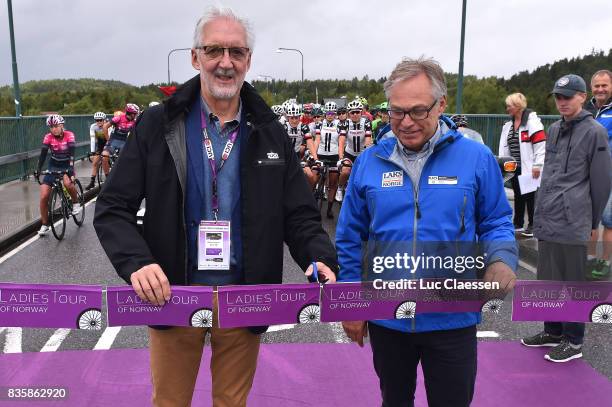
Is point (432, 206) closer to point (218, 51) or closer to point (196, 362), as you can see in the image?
point (218, 51)

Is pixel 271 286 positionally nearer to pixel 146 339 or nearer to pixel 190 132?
pixel 190 132

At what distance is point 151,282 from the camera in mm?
1971

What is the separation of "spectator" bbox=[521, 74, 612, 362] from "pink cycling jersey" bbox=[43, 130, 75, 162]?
764cm

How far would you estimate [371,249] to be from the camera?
2.35 metres

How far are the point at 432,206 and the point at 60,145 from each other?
8.41 m

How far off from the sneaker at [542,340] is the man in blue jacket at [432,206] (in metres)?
2.51

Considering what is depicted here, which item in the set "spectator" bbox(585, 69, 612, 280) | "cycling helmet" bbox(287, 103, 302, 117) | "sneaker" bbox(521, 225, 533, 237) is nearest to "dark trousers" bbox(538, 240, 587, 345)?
"spectator" bbox(585, 69, 612, 280)

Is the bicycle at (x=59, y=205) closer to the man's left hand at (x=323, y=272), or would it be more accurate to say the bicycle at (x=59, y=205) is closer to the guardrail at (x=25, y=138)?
Answer: the guardrail at (x=25, y=138)

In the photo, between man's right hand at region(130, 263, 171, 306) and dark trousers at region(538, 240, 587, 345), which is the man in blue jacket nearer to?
man's right hand at region(130, 263, 171, 306)

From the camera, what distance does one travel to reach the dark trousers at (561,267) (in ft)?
13.1

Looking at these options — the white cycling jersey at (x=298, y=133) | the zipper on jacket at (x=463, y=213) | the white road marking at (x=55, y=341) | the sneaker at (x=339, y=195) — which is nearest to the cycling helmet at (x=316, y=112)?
the white cycling jersey at (x=298, y=133)

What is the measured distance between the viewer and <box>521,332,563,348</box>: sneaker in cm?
449

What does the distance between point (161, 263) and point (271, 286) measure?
0.45 metres

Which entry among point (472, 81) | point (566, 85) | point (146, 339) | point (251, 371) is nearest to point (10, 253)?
point (146, 339)
